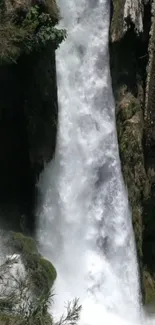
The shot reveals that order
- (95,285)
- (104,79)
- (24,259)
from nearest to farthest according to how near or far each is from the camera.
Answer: (24,259) < (95,285) < (104,79)

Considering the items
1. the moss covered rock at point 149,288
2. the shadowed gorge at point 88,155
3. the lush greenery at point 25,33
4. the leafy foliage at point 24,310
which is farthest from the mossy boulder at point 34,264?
the lush greenery at point 25,33

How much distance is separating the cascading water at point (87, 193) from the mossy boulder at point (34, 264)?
1837 millimetres

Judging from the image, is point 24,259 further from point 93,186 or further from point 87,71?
point 87,71

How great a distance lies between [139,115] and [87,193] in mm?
3036

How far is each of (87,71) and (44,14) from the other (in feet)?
11.8

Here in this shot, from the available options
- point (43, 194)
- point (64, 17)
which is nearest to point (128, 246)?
point (43, 194)

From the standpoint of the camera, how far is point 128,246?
14633 millimetres

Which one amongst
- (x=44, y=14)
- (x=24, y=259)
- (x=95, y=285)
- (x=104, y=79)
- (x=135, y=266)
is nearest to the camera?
(x=24, y=259)

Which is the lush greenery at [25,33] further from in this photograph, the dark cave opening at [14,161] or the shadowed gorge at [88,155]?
the dark cave opening at [14,161]

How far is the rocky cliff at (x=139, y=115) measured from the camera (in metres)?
15.0

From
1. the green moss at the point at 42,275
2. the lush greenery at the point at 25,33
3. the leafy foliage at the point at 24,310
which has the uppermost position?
the lush greenery at the point at 25,33

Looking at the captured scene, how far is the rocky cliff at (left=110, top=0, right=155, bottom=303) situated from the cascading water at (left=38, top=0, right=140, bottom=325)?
349mm

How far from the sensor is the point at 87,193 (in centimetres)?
1468

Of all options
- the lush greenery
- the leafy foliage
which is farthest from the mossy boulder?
the lush greenery
